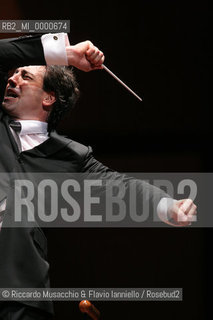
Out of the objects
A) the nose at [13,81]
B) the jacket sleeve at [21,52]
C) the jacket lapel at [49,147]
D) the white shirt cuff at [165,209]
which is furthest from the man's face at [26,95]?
the white shirt cuff at [165,209]

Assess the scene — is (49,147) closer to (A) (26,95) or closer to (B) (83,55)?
(A) (26,95)

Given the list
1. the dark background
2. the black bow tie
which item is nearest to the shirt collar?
the black bow tie

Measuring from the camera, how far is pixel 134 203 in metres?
1.75

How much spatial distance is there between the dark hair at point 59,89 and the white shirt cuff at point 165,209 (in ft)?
1.35

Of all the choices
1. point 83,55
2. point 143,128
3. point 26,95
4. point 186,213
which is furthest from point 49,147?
point 143,128

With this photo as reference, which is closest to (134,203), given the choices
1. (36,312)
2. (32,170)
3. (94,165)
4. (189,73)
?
(94,165)

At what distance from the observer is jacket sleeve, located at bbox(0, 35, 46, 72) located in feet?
5.01

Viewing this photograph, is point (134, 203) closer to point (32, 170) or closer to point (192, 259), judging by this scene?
point (32, 170)

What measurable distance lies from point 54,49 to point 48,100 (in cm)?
32

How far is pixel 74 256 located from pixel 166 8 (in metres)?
0.99

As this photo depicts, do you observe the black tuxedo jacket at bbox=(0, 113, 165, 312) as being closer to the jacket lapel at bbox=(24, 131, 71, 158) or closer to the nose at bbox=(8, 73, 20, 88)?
the jacket lapel at bbox=(24, 131, 71, 158)

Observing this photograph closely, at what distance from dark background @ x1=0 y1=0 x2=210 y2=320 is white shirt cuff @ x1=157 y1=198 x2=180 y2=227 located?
2.26 ft

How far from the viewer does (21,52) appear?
154cm

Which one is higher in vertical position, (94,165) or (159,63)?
(159,63)
